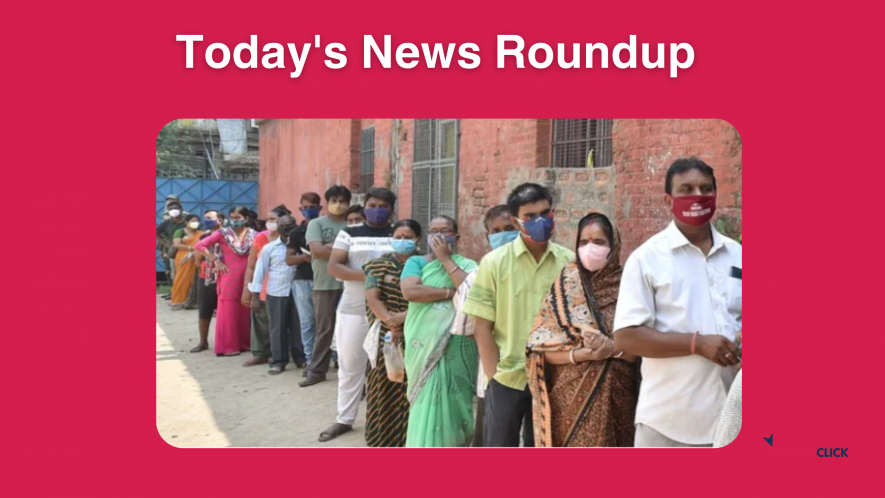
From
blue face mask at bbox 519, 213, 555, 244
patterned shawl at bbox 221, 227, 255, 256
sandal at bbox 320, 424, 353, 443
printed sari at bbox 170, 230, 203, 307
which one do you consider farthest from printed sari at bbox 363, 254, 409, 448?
printed sari at bbox 170, 230, 203, 307

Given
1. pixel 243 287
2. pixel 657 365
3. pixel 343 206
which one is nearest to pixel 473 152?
pixel 343 206

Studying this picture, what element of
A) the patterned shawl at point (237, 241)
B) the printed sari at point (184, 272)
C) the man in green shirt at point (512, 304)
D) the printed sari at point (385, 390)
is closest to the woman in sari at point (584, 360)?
the man in green shirt at point (512, 304)

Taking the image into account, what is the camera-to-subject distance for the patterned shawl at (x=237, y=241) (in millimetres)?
8286

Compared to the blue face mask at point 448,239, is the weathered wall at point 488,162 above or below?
above

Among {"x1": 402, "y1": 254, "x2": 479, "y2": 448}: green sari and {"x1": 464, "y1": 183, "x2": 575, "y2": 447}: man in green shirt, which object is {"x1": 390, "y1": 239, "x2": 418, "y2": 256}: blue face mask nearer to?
{"x1": 402, "y1": 254, "x2": 479, "y2": 448}: green sari

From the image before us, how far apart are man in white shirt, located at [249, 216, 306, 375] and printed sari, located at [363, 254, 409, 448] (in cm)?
293

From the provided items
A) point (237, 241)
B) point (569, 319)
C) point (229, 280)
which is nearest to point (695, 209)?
point (569, 319)

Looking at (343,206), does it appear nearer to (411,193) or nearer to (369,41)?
(411,193)

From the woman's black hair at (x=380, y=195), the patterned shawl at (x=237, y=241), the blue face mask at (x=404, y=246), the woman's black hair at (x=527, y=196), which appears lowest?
the patterned shawl at (x=237, y=241)

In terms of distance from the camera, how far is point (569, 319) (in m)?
3.08

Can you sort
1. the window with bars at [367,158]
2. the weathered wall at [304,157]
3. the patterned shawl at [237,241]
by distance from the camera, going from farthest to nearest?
the weathered wall at [304,157], the window with bars at [367,158], the patterned shawl at [237,241]

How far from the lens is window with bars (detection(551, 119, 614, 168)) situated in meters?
5.55

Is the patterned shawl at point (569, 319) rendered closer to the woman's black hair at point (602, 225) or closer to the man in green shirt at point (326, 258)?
the woman's black hair at point (602, 225)

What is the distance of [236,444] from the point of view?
538cm
